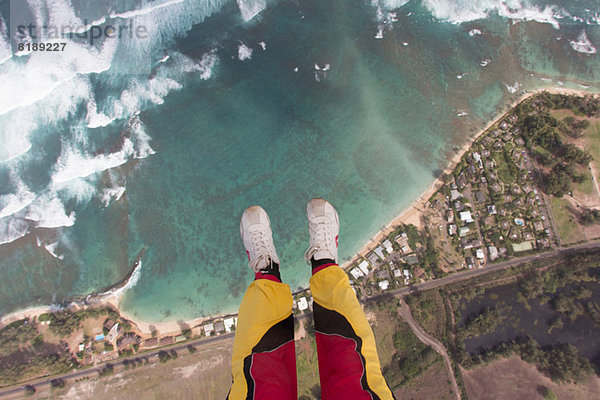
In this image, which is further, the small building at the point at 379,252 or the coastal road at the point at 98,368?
the small building at the point at 379,252

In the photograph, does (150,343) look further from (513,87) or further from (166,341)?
(513,87)

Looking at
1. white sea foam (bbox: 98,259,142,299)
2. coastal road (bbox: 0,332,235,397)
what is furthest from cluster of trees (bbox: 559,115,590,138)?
white sea foam (bbox: 98,259,142,299)

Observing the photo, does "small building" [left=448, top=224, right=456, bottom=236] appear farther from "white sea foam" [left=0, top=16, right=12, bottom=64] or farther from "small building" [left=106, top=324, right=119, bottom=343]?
"white sea foam" [left=0, top=16, right=12, bottom=64]

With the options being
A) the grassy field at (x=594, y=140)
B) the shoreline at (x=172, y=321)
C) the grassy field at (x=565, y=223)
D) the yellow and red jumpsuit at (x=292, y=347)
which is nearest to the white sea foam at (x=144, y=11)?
the shoreline at (x=172, y=321)

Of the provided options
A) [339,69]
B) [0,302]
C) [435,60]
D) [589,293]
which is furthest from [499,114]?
[0,302]

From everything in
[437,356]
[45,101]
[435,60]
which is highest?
[45,101]

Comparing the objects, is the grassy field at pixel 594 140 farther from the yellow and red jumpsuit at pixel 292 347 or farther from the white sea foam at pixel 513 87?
the yellow and red jumpsuit at pixel 292 347

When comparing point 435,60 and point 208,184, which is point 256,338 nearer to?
point 208,184
